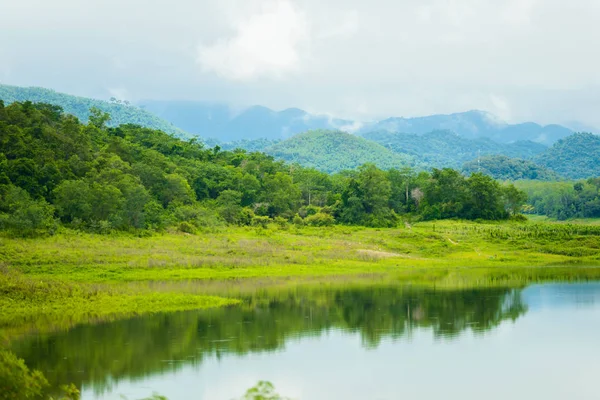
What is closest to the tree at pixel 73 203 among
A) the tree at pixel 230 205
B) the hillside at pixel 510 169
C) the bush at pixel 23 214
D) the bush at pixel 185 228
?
the bush at pixel 23 214

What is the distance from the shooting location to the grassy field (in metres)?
31.9

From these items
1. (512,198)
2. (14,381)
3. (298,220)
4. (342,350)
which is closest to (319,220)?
(298,220)

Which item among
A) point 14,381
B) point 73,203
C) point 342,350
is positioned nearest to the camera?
point 14,381

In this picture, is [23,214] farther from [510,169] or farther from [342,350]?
[510,169]

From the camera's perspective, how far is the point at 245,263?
4594 cm

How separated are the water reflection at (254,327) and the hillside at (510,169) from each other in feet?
433

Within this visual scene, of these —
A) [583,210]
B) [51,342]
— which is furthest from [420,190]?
[51,342]

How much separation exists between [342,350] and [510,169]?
15472 centimetres

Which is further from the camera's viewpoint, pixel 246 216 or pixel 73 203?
pixel 246 216

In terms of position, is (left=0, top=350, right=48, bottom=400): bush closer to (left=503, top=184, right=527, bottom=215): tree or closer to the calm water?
the calm water

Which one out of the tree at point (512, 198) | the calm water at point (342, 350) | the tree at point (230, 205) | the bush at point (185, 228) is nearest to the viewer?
the calm water at point (342, 350)

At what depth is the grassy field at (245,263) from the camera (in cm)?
3188

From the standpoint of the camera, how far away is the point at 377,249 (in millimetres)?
57094

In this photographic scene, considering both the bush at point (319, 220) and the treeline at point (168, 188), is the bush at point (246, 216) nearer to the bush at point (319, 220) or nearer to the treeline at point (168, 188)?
the treeline at point (168, 188)
